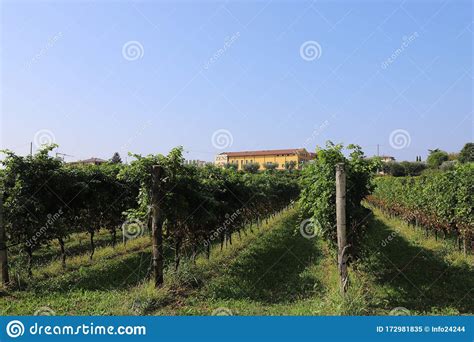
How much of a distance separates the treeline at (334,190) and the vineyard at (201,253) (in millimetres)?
29

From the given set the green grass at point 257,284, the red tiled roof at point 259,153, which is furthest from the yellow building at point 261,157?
the green grass at point 257,284

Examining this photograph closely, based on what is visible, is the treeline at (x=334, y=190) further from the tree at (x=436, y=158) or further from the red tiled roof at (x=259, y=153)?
the red tiled roof at (x=259, y=153)

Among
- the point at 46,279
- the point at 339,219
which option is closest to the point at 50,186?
the point at 46,279

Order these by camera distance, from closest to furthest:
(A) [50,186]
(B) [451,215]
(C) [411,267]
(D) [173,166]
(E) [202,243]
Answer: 1. (D) [173,166]
2. (A) [50,186]
3. (C) [411,267]
4. (E) [202,243]
5. (B) [451,215]

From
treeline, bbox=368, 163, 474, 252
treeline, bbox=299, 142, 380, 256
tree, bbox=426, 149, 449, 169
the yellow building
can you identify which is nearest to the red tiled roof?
the yellow building

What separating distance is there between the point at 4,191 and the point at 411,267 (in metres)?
10.8

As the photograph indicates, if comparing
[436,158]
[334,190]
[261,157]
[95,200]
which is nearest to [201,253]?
[95,200]

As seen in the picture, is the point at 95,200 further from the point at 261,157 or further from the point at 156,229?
the point at 261,157

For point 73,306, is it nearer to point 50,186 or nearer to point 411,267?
point 50,186

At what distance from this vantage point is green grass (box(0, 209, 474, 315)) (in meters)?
6.93

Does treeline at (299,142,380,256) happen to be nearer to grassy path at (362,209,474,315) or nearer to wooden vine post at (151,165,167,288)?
A: grassy path at (362,209,474,315)

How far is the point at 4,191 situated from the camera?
9.13 m

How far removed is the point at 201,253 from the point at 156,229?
13.9ft

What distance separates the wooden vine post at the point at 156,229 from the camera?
8.10 m
